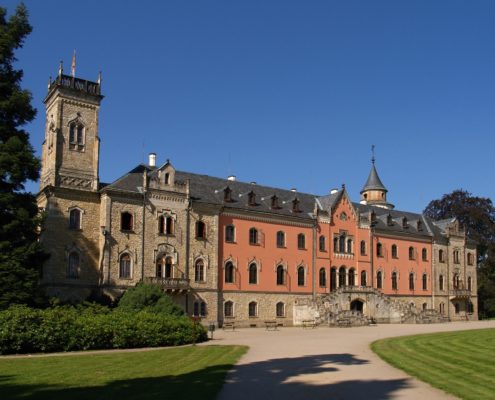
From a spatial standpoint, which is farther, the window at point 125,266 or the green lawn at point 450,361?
the window at point 125,266

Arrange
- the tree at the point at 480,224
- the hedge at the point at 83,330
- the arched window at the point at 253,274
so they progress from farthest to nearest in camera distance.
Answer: the tree at the point at 480,224
the arched window at the point at 253,274
the hedge at the point at 83,330

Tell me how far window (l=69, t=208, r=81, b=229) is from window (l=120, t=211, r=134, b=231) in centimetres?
313

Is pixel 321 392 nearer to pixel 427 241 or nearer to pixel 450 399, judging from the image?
pixel 450 399

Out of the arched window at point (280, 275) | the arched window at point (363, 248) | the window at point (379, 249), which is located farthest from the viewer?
the window at point (379, 249)

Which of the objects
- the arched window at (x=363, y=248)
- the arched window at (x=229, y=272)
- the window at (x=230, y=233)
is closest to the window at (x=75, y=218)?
the window at (x=230, y=233)

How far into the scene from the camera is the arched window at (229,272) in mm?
48719

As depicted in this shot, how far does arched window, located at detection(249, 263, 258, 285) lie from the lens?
50.2 m

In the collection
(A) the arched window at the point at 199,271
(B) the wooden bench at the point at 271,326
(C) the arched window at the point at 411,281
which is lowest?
(B) the wooden bench at the point at 271,326

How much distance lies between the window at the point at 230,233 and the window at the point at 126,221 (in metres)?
9.14

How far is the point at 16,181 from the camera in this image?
3162 cm

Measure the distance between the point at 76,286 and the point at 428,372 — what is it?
93.2ft

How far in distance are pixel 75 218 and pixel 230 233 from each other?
A: 1379cm

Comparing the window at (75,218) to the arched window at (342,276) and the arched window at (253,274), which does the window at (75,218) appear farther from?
the arched window at (342,276)

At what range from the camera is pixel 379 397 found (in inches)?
565
